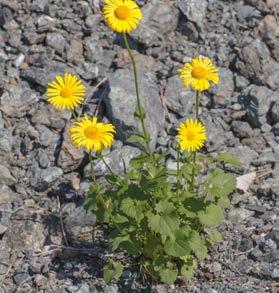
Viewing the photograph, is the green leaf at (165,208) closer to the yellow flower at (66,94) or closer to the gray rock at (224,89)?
the yellow flower at (66,94)

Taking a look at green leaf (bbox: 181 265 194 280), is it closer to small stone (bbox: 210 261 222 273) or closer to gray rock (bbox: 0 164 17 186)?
small stone (bbox: 210 261 222 273)

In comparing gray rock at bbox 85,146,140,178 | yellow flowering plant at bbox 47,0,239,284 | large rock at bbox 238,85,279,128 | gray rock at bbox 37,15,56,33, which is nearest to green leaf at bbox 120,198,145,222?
yellow flowering plant at bbox 47,0,239,284

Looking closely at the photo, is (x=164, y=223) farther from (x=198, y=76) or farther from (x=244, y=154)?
(x=244, y=154)

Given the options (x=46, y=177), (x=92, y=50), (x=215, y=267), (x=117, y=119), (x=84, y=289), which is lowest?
(x=84, y=289)

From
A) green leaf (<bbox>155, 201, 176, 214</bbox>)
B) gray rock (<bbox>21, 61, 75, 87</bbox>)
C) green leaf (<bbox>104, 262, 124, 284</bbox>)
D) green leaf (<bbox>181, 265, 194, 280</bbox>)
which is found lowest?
green leaf (<bbox>104, 262, 124, 284</bbox>)

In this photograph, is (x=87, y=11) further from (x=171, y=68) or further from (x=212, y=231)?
(x=212, y=231)

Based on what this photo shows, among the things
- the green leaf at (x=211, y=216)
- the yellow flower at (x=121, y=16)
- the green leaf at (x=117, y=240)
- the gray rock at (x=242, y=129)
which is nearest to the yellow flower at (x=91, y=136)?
the yellow flower at (x=121, y=16)

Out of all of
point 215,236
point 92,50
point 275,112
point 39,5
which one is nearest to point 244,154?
point 275,112
